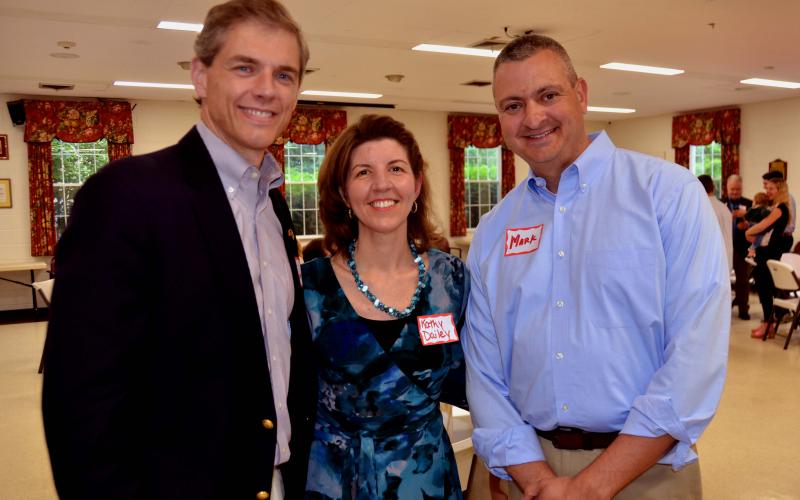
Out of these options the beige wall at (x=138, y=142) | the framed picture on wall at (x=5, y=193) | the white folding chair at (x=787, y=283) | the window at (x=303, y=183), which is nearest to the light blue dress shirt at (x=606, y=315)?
the white folding chair at (x=787, y=283)

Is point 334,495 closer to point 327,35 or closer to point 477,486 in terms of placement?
point 477,486

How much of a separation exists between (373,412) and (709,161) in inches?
549

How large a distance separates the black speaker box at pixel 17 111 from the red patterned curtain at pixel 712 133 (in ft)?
41.1

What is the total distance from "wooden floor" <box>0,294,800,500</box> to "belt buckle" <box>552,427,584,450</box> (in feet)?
2.24

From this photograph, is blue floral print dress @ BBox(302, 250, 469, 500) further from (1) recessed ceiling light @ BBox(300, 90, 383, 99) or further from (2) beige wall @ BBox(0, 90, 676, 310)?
(1) recessed ceiling light @ BBox(300, 90, 383, 99)

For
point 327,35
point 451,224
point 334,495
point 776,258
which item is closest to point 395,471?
point 334,495

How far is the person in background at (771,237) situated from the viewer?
776 centimetres

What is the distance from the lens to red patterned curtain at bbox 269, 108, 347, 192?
479 inches

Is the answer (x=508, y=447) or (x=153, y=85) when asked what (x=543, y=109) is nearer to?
(x=508, y=447)

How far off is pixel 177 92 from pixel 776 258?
29.0 feet

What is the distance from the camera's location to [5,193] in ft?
33.7

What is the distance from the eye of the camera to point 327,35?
6707 mm

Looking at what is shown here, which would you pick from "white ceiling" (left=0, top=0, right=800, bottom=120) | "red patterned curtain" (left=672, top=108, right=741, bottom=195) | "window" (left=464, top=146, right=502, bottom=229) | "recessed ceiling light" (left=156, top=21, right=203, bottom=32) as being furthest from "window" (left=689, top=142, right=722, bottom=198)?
"recessed ceiling light" (left=156, top=21, right=203, bottom=32)

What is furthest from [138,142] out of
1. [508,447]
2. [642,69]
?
[508,447]
